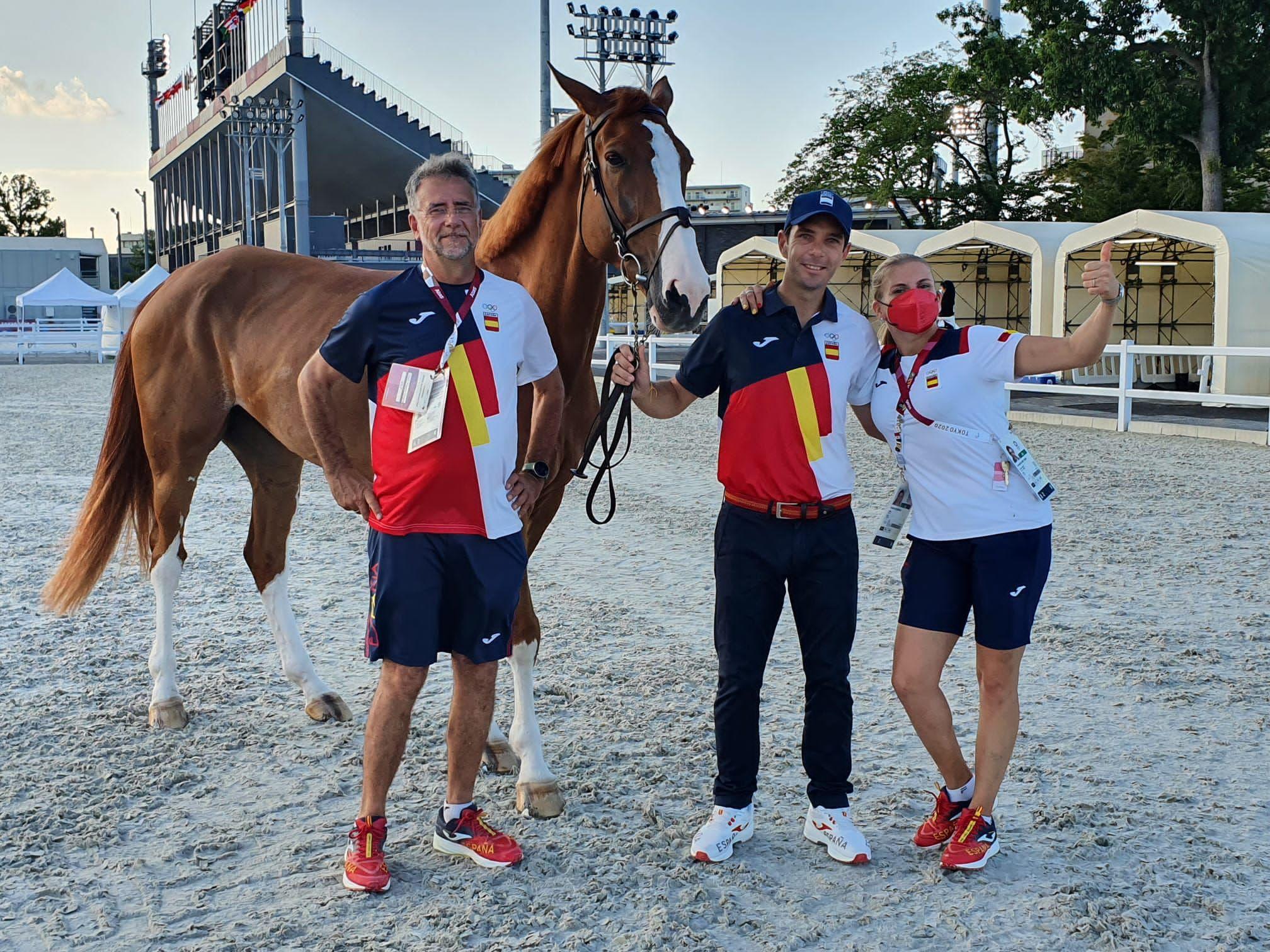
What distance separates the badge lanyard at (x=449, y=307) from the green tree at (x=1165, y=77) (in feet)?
82.4

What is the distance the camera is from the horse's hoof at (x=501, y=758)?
11.8 ft

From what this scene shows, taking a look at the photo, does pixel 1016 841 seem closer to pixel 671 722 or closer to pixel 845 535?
pixel 845 535

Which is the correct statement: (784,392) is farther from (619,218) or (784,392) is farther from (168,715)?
(168,715)

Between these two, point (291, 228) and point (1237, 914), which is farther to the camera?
point (291, 228)

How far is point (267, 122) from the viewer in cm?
3972

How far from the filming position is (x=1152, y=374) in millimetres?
20703

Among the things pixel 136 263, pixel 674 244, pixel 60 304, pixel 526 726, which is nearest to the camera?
pixel 674 244

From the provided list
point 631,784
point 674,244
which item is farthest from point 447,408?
point 631,784

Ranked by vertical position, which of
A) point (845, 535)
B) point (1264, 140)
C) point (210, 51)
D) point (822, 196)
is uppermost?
point (210, 51)

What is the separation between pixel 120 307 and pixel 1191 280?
27.4 meters

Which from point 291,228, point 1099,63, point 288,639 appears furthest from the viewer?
point 291,228

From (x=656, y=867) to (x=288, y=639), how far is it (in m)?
2.03

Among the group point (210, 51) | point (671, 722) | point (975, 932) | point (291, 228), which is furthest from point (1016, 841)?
point (210, 51)

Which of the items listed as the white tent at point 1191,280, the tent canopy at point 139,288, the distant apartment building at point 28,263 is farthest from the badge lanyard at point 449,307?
the distant apartment building at point 28,263
